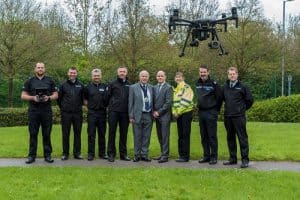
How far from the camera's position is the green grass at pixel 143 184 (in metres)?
8.07

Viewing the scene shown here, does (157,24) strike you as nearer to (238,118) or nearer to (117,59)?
(117,59)

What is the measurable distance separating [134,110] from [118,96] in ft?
1.47

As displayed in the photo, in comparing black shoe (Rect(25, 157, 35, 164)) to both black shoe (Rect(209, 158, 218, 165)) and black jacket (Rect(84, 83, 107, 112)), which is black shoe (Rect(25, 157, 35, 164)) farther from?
black shoe (Rect(209, 158, 218, 165))

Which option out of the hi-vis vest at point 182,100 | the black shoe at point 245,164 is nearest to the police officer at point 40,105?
the hi-vis vest at point 182,100

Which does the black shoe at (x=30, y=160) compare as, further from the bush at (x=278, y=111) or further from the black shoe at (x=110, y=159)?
the bush at (x=278, y=111)

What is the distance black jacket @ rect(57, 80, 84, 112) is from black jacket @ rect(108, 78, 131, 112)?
0.65 meters

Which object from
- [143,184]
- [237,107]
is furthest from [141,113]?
[143,184]

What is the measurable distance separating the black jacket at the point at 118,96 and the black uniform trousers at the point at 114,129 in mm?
125

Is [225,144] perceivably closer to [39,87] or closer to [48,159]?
[48,159]

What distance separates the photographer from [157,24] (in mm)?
30609

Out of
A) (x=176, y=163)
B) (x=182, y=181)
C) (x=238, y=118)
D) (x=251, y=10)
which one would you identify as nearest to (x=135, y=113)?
(x=176, y=163)

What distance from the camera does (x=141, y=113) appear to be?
11.5 m

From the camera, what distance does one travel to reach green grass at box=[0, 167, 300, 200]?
8.07 metres

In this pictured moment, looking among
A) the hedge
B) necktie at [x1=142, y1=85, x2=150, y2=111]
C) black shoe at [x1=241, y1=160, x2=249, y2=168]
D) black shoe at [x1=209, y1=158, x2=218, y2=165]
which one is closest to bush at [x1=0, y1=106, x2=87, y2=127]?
the hedge
